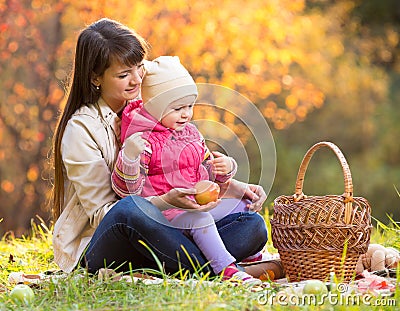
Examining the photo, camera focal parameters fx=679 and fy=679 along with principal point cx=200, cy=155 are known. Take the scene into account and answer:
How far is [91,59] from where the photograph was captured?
2.93 metres

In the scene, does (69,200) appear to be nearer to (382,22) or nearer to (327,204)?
(327,204)

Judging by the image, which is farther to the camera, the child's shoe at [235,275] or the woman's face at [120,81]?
the woman's face at [120,81]

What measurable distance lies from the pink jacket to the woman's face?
121mm

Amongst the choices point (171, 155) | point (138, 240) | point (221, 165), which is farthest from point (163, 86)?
point (138, 240)

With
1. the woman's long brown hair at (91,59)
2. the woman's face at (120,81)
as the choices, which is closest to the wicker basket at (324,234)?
the woman's face at (120,81)

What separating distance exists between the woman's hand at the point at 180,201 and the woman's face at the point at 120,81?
0.51 metres

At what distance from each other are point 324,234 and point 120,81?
3.52ft

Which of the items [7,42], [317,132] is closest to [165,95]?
[7,42]

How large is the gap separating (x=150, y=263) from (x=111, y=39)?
974 mm

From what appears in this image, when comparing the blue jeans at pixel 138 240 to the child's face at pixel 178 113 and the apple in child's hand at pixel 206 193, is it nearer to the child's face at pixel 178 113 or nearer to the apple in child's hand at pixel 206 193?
the apple in child's hand at pixel 206 193

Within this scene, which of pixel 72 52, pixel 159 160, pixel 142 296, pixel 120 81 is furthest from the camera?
pixel 72 52

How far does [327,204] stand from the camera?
2.71 m

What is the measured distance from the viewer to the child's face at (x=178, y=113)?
110 inches

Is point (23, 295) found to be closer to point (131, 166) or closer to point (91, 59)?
point (131, 166)
